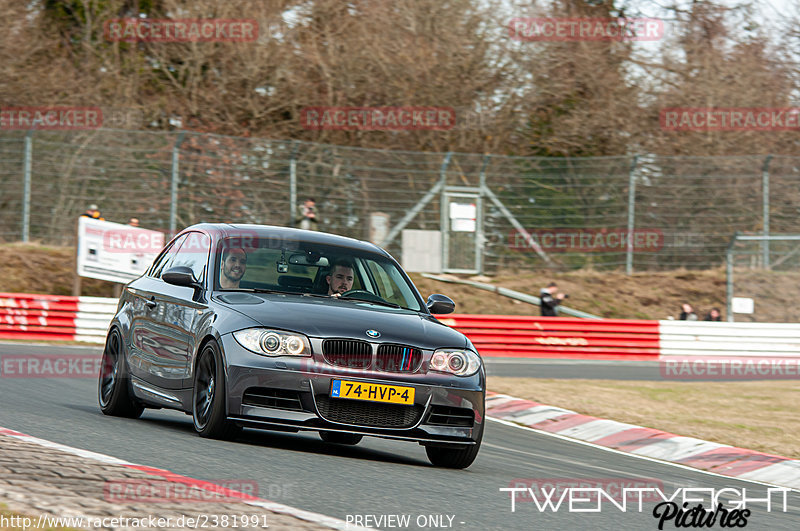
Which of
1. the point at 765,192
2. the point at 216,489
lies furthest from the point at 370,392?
the point at 765,192

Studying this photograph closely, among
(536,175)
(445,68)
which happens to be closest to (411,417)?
(536,175)

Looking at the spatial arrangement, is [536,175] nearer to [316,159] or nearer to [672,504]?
[316,159]

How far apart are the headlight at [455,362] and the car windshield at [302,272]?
92 centimetres

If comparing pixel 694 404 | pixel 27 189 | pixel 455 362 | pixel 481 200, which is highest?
pixel 481 200

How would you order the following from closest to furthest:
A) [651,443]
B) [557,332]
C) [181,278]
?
[181,278] → [651,443] → [557,332]

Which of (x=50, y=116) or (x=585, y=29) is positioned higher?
(x=585, y=29)

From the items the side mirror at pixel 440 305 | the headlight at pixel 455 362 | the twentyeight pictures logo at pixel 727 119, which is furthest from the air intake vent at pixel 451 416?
the twentyeight pictures logo at pixel 727 119

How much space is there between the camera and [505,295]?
2720cm

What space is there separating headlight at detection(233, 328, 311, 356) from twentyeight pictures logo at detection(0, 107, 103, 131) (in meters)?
23.3

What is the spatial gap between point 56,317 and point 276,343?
14052 millimetres

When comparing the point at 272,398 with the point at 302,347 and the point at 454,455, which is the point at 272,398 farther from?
the point at 454,455

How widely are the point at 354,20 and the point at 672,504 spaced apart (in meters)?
27.4

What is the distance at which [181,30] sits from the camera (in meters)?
32.1

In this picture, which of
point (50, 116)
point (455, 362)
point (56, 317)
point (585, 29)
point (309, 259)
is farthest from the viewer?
point (585, 29)
